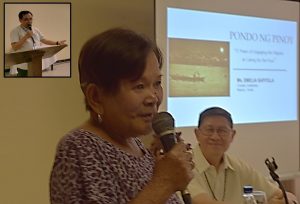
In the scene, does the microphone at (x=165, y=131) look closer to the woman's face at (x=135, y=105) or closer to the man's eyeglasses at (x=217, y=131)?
the woman's face at (x=135, y=105)

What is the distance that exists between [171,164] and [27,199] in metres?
2.35

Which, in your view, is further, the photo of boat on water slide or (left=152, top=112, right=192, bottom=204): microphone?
the photo of boat on water slide

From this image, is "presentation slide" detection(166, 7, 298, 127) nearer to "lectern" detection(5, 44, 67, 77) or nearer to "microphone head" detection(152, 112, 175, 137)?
"lectern" detection(5, 44, 67, 77)

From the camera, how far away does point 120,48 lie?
1077 mm

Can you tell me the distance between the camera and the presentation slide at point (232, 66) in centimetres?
341

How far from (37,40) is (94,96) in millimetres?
2205

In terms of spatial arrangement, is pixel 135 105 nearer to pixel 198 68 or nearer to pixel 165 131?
pixel 165 131

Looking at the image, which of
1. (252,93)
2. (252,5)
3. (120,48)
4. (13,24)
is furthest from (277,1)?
(120,48)

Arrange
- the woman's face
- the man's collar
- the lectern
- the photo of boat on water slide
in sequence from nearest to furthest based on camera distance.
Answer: the woman's face, the man's collar, the lectern, the photo of boat on water slide

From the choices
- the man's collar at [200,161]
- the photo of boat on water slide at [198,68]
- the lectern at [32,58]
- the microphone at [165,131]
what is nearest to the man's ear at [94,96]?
the microphone at [165,131]

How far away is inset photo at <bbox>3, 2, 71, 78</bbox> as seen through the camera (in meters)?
3.17

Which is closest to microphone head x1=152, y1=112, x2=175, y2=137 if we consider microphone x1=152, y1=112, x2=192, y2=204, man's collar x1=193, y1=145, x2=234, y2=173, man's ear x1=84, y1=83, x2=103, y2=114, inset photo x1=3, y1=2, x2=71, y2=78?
microphone x1=152, y1=112, x2=192, y2=204

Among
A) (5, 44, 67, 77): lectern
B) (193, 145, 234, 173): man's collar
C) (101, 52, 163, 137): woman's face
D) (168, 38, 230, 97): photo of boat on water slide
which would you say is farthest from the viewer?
(168, 38, 230, 97): photo of boat on water slide

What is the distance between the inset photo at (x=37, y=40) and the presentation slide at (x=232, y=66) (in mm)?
672
